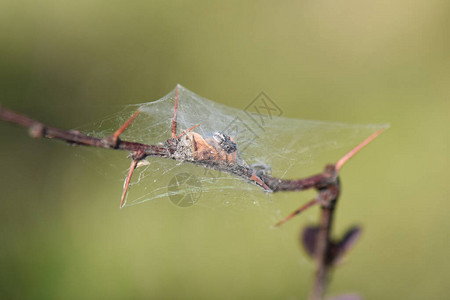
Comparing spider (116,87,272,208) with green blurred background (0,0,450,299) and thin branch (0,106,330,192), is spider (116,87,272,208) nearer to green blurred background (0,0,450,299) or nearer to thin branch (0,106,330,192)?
thin branch (0,106,330,192)

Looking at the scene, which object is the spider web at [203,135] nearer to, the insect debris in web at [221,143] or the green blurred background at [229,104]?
the insect debris in web at [221,143]

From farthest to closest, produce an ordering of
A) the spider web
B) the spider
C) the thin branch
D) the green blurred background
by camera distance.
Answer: the green blurred background < the spider web < the spider < the thin branch

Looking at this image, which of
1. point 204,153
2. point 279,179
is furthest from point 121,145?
point 279,179

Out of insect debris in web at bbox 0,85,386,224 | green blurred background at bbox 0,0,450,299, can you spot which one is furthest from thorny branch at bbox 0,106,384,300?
green blurred background at bbox 0,0,450,299

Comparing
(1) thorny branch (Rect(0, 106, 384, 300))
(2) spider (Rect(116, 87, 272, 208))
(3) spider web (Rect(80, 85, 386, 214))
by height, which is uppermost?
(3) spider web (Rect(80, 85, 386, 214))

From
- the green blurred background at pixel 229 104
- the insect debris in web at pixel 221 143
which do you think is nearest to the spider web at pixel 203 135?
the insect debris in web at pixel 221 143

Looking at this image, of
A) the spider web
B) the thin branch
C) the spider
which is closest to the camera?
the thin branch
